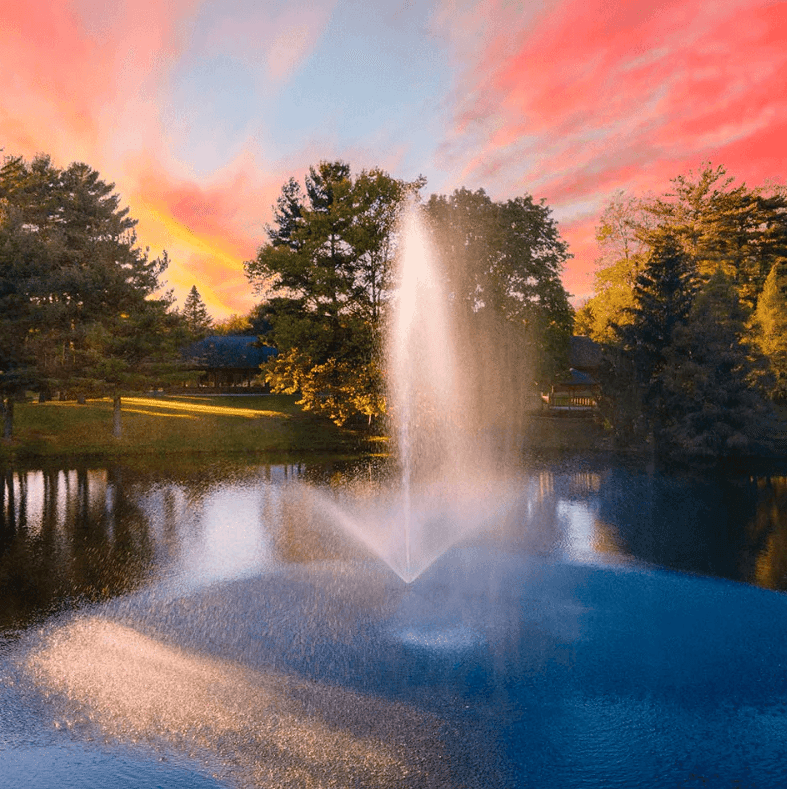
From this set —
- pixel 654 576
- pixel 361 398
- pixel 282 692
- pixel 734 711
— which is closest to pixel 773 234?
pixel 361 398

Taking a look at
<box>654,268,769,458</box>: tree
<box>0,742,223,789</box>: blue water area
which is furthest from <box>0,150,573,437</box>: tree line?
<box>0,742,223,789</box>: blue water area

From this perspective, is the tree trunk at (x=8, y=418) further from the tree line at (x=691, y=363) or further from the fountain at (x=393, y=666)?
the tree line at (x=691, y=363)

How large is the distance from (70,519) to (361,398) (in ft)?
71.2

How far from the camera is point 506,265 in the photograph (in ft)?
133

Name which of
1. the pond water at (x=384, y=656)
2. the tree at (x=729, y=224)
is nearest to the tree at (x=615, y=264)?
the tree at (x=729, y=224)

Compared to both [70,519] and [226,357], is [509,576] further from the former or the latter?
[226,357]

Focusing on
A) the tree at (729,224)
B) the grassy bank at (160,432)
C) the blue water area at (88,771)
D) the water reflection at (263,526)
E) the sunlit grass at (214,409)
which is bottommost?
the blue water area at (88,771)

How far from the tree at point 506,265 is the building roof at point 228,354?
3722 cm

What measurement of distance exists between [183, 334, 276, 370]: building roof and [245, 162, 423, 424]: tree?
28737 millimetres

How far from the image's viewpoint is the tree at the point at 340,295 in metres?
41.3

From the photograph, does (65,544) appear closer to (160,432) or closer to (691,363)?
(160,432)

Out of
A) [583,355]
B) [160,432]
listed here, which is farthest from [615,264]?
[160,432]

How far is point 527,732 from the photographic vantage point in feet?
30.5

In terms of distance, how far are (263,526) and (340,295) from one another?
83.0 feet
